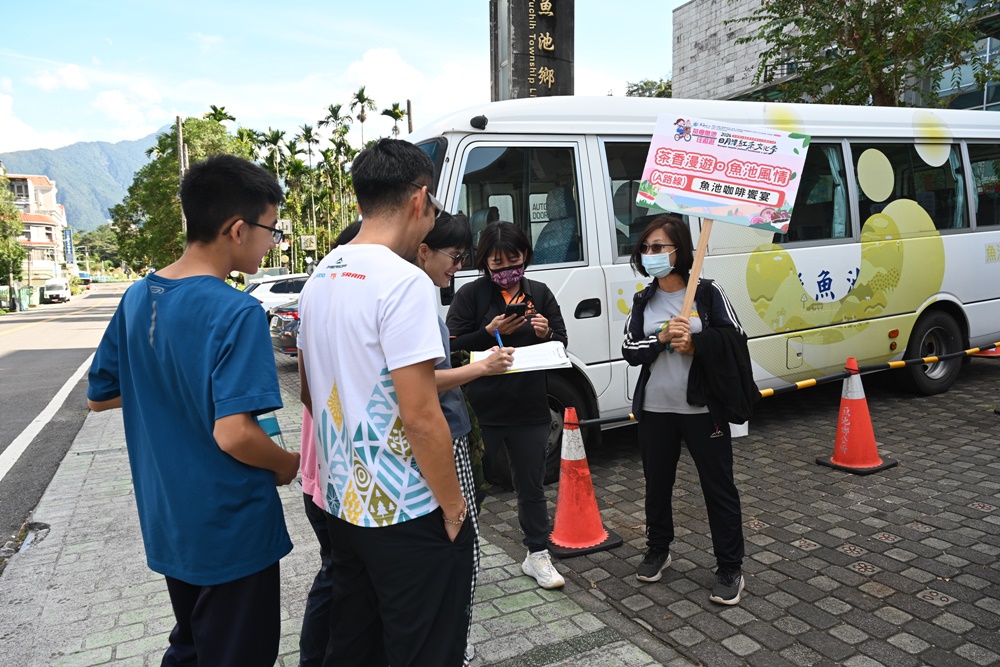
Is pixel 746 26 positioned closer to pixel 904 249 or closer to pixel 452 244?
pixel 904 249

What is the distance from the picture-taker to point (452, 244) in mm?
2957

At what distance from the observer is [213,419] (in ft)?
6.01

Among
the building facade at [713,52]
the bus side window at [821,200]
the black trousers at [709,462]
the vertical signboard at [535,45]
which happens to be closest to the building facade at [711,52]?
the building facade at [713,52]

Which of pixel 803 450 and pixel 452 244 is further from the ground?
pixel 452 244

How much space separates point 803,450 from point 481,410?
3.59 metres

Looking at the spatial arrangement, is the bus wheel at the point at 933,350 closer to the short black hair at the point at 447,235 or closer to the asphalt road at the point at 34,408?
the short black hair at the point at 447,235

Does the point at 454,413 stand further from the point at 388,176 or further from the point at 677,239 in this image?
the point at 677,239

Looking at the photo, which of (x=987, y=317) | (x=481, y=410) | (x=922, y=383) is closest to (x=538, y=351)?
(x=481, y=410)

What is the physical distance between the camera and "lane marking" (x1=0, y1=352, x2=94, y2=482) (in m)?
6.64

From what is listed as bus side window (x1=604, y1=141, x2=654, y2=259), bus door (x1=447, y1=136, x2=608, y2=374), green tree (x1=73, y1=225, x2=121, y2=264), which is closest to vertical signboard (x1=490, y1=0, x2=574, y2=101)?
bus side window (x1=604, y1=141, x2=654, y2=259)

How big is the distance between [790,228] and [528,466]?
12.5 ft

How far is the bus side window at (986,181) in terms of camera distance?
7449 millimetres

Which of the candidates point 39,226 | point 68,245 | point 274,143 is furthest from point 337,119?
point 68,245

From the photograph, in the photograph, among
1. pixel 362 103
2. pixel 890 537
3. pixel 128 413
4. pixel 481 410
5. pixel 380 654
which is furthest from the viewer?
pixel 362 103
